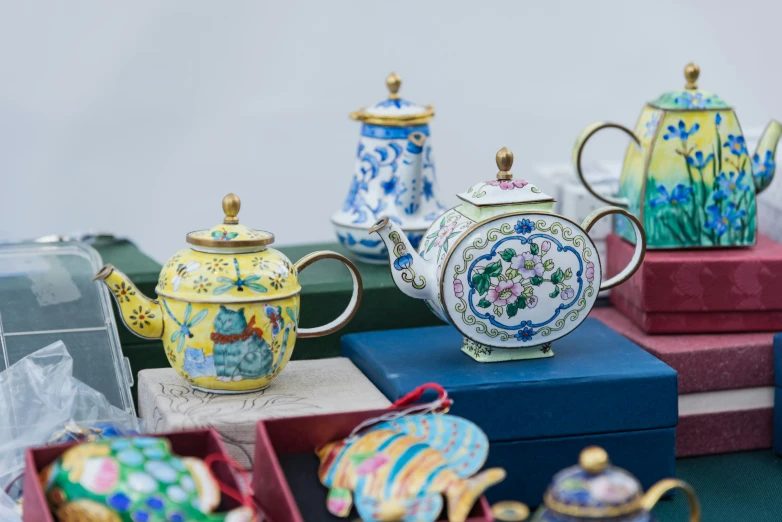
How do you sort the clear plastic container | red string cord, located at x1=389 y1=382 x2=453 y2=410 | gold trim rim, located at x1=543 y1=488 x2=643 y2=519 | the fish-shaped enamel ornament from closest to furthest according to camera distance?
gold trim rim, located at x1=543 y1=488 x2=643 y2=519, the fish-shaped enamel ornament, red string cord, located at x1=389 y1=382 x2=453 y2=410, the clear plastic container

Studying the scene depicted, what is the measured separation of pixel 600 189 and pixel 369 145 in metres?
0.40

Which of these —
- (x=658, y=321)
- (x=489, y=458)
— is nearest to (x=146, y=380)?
(x=489, y=458)

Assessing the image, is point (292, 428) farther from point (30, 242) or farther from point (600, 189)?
point (600, 189)

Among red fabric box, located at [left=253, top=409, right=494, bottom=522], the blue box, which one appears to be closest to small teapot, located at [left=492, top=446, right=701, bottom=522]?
red fabric box, located at [left=253, top=409, right=494, bottom=522]

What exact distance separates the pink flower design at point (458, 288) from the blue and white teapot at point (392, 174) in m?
0.35

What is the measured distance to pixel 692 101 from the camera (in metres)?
1.56

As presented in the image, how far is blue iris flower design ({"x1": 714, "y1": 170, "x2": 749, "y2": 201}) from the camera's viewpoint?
1.55 m

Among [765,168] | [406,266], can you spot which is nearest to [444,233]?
[406,266]

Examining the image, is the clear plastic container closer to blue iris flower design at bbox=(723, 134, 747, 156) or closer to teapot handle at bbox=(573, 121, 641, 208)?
teapot handle at bbox=(573, 121, 641, 208)

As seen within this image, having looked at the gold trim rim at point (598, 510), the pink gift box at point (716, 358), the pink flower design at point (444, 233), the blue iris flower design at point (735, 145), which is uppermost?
the blue iris flower design at point (735, 145)

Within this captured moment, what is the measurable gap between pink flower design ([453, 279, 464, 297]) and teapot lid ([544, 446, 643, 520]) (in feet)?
1.50

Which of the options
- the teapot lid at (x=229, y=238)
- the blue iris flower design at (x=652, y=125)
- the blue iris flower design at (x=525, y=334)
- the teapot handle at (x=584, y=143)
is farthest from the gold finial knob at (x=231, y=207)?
the blue iris flower design at (x=652, y=125)

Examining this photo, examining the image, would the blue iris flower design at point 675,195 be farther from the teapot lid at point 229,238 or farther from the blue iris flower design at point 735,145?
the teapot lid at point 229,238

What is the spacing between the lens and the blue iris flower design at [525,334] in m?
1.29
